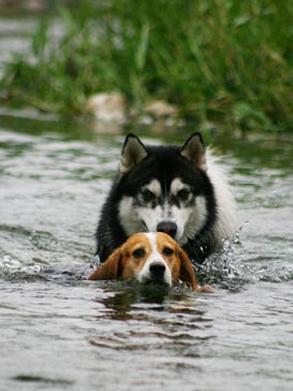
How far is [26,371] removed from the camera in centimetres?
689

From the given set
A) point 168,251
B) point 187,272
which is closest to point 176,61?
point 187,272

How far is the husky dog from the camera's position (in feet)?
32.6

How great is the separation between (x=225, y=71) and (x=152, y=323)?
9255 millimetres

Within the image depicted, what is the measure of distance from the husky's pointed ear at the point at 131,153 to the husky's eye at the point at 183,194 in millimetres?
388

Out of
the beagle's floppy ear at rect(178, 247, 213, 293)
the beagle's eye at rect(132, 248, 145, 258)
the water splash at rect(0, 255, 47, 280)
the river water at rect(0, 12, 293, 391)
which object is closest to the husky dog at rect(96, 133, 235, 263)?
the river water at rect(0, 12, 293, 391)

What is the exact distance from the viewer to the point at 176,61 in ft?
58.2

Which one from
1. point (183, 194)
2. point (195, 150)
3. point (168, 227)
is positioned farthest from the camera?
point (195, 150)

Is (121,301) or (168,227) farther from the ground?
(168,227)

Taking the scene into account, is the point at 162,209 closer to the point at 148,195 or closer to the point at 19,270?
the point at 148,195

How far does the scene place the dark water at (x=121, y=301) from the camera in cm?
697

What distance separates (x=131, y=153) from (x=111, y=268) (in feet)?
3.80

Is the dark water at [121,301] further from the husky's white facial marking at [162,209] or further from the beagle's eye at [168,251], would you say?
the husky's white facial marking at [162,209]

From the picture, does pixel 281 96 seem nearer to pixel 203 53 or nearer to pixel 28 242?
pixel 203 53

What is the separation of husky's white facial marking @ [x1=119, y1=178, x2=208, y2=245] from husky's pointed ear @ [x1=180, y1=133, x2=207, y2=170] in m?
0.26
